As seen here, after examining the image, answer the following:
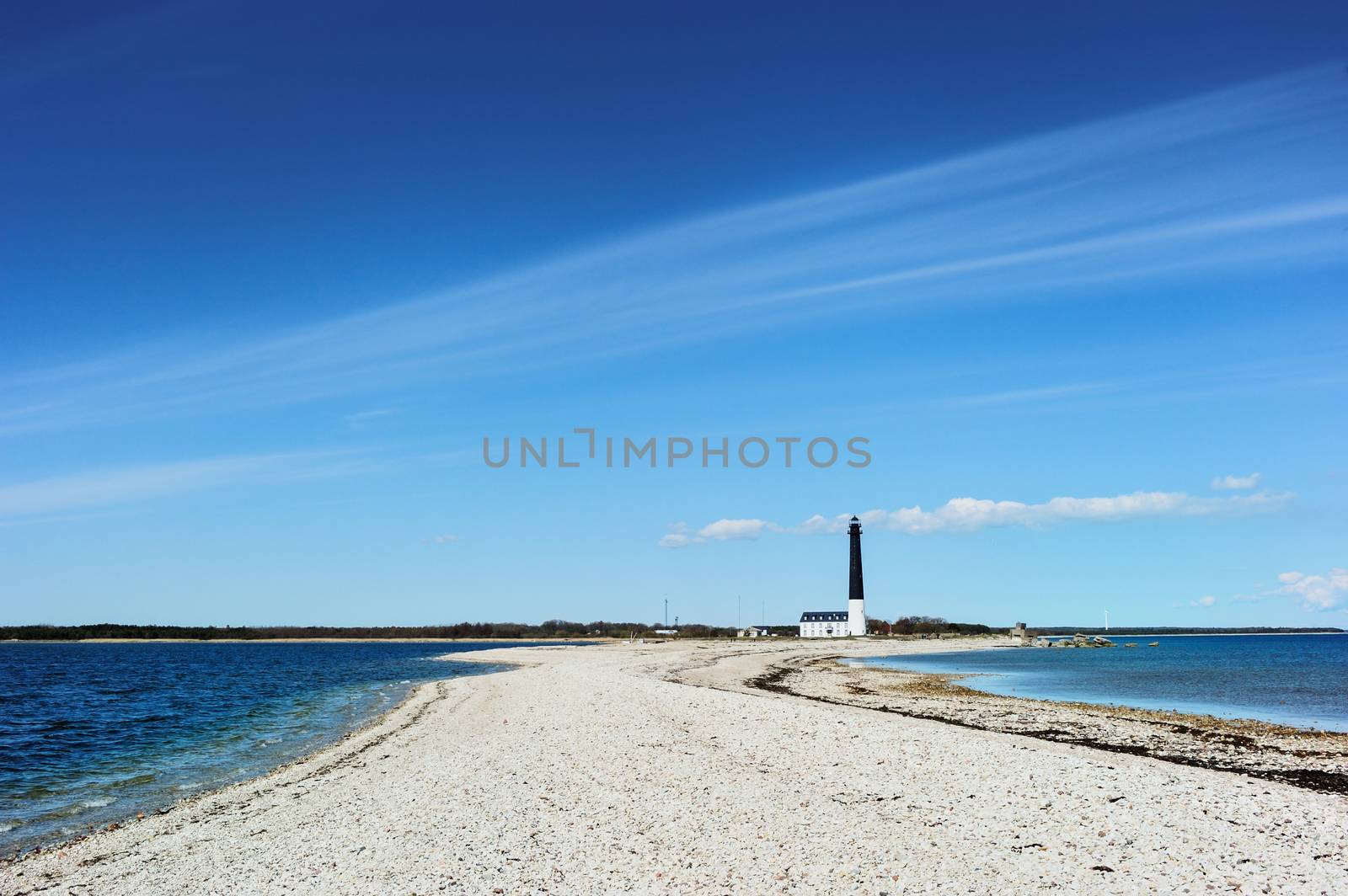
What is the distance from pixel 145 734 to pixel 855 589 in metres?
91.5

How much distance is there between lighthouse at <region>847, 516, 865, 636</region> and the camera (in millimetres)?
105750

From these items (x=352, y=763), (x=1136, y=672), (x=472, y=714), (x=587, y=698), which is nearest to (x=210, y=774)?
(x=352, y=763)

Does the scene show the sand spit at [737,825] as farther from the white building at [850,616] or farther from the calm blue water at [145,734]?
the white building at [850,616]

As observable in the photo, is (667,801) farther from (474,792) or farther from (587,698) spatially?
(587,698)

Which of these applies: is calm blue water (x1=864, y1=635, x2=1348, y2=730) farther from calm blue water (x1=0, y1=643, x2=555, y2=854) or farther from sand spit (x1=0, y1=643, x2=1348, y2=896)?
calm blue water (x1=0, y1=643, x2=555, y2=854)

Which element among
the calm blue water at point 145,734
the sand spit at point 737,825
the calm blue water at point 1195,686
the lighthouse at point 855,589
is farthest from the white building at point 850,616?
the sand spit at point 737,825

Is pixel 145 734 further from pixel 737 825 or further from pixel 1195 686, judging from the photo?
pixel 1195 686

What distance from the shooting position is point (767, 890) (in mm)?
9523

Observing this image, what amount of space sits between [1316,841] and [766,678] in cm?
3263

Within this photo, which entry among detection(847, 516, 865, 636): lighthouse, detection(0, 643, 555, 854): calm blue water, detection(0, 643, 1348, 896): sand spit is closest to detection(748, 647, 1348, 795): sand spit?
detection(0, 643, 1348, 896): sand spit

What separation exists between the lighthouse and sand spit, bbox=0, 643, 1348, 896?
8647cm

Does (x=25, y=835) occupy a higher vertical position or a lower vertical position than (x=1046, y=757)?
lower

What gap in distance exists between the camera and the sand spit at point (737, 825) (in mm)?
10039

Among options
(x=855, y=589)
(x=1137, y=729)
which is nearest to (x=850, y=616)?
(x=855, y=589)
